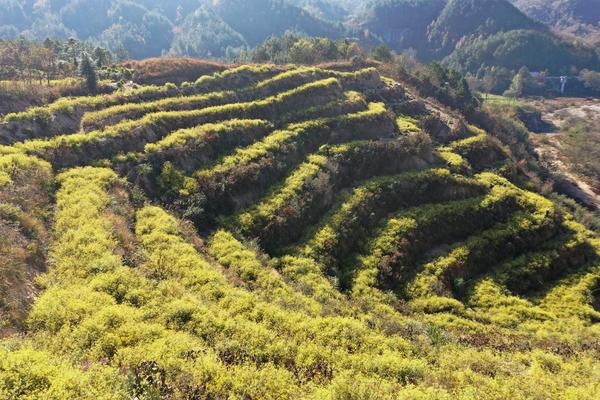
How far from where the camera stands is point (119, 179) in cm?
3412

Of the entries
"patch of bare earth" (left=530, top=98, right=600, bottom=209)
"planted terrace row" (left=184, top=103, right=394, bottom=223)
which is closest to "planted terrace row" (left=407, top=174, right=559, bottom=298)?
"planted terrace row" (left=184, top=103, right=394, bottom=223)

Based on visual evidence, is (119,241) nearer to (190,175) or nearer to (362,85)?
(190,175)

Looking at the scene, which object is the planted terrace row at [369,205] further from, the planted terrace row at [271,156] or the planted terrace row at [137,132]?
the planted terrace row at [137,132]

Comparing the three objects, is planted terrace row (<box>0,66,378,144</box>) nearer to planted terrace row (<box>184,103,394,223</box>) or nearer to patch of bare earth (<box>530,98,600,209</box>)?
planted terrace row (<box>184,103,394,223</box>)

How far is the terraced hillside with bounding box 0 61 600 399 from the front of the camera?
54.5 feet

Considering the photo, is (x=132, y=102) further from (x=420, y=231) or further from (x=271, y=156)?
(x=420, y=231)

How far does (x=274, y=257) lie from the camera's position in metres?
33.8

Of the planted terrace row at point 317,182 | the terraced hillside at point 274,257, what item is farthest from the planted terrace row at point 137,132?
the planted terrace row at point 317,182

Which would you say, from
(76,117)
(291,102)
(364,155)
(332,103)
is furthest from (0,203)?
(332,103)

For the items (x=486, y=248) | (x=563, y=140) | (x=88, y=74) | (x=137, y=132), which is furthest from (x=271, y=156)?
(x=563, y=140)

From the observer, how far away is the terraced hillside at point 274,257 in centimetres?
1662

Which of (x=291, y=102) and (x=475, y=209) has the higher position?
(x=291, y=102)

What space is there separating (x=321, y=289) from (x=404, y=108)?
161ft

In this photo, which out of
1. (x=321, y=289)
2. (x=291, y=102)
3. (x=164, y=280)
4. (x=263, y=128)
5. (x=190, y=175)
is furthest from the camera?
(x=291, y=102)
